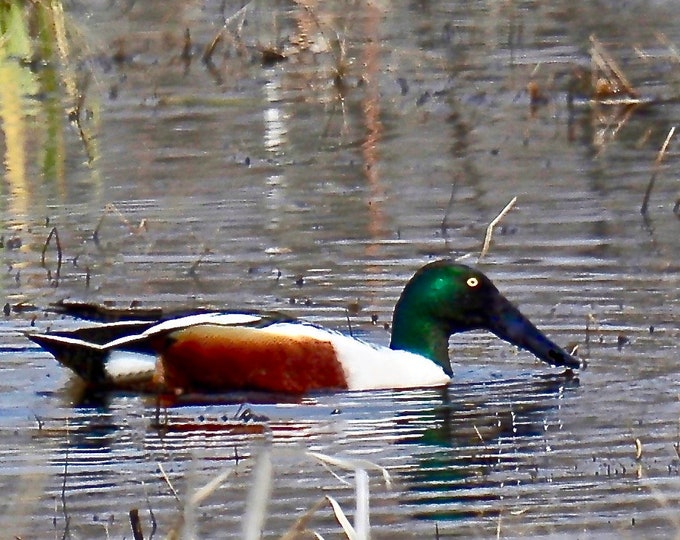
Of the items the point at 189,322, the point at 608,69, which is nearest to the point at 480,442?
the point at 189,322

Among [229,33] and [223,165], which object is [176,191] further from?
[229,33]

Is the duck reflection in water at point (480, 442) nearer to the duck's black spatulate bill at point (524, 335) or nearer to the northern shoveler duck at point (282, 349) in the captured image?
the duck's black spatulate bill at point (524, 335)

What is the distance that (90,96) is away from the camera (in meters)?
16.8

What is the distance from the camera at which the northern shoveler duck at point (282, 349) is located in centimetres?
878

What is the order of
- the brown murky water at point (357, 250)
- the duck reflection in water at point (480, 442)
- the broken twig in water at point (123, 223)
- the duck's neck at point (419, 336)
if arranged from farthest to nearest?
1. the broken twig in water at point (123, 223)
2. the duck's neck at point (419, 336)
3. the brown murky water at point (357, 250)
4. the duck reflection in water at point (480, 442)

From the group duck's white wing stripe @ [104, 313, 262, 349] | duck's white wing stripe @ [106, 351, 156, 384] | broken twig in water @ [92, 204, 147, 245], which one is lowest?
broken twig in water @ [92, 204, 147, 245]

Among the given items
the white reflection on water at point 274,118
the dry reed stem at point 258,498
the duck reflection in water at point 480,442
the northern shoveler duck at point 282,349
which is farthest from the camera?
the white reflection on water at point 274,118

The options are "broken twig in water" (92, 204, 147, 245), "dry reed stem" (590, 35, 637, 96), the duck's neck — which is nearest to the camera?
the duck's neck

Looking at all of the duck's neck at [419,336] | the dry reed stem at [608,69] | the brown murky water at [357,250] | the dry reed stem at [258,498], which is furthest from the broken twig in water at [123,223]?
the dry reed stem at [258,498]

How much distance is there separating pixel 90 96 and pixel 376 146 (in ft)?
10.7

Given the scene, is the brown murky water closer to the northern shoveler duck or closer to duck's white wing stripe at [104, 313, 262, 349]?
the northern shoveler duck

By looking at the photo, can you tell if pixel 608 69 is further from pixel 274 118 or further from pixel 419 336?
pixel 419 336

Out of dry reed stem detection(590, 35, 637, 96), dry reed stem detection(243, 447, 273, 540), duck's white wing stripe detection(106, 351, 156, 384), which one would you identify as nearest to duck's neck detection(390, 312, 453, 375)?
duck's white wing stripe detection(106, 351, 156, 384)

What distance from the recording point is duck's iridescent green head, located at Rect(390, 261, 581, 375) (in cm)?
911
